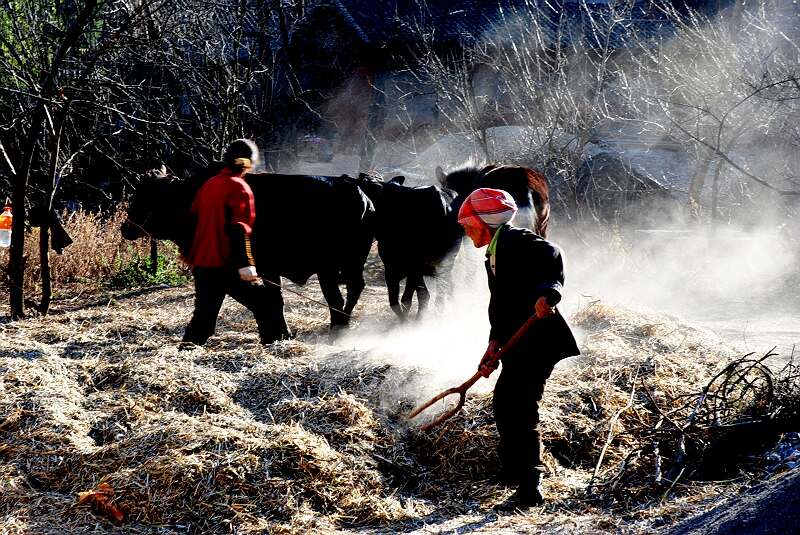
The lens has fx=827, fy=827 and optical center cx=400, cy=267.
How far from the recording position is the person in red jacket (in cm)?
644

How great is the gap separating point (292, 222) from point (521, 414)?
12.3ft

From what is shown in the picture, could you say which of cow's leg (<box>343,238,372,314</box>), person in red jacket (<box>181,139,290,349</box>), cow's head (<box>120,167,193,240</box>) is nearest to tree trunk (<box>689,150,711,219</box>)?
cow's leg (<box>343,238,372,314</box>)

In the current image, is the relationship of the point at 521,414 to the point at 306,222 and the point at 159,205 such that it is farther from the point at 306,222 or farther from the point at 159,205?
the point at 159,205

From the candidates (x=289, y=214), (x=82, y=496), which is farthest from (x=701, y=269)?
(x=82, y=496)

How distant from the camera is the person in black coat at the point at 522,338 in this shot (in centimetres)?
445

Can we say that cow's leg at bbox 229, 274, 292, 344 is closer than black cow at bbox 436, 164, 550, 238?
Yes

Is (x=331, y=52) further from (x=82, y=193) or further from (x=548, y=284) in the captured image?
(x=548, y=284)

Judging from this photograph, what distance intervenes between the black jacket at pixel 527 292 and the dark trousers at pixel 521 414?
67mm

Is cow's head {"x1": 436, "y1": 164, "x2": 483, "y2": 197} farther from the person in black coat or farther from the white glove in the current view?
the person in black coat

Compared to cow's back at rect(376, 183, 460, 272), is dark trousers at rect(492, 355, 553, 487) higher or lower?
lower

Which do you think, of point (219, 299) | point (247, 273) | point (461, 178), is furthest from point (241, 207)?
point (461, 178)

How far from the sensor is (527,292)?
15.0ft

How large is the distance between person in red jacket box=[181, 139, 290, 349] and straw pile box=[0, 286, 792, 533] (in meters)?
0.53

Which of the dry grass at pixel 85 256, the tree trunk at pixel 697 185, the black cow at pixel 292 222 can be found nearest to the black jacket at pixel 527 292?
the black cow at pixel 292 222
